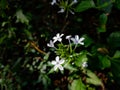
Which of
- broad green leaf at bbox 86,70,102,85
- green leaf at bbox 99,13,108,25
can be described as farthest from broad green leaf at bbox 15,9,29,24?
broad green leaf at bbox 86,70,102,85

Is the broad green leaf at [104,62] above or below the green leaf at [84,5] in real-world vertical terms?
below

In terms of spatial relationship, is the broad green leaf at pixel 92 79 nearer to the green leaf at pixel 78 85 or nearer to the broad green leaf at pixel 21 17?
the green leaf at pixel 78 85

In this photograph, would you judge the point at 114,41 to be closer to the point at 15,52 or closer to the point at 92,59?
the point at 92,59

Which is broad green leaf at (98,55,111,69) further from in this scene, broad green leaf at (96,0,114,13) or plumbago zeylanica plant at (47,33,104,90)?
broad green leaf at (96,0,114,13)

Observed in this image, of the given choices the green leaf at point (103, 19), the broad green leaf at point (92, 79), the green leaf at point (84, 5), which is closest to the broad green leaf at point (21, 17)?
the green leaf at point (84, 5)

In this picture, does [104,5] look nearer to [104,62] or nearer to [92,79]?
[104,62]

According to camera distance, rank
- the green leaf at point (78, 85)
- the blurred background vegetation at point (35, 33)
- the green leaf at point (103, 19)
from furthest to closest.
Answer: the blurred background vegetation at point (35, 33) < the green leaf at point (103, 19) < the green leaf at point (78, 85)

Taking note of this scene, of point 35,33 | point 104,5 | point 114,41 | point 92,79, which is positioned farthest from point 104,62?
point 35,33

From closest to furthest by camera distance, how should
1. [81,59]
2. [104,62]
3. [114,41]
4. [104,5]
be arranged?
[81,59], [104,62], [104,5], [114,41]
